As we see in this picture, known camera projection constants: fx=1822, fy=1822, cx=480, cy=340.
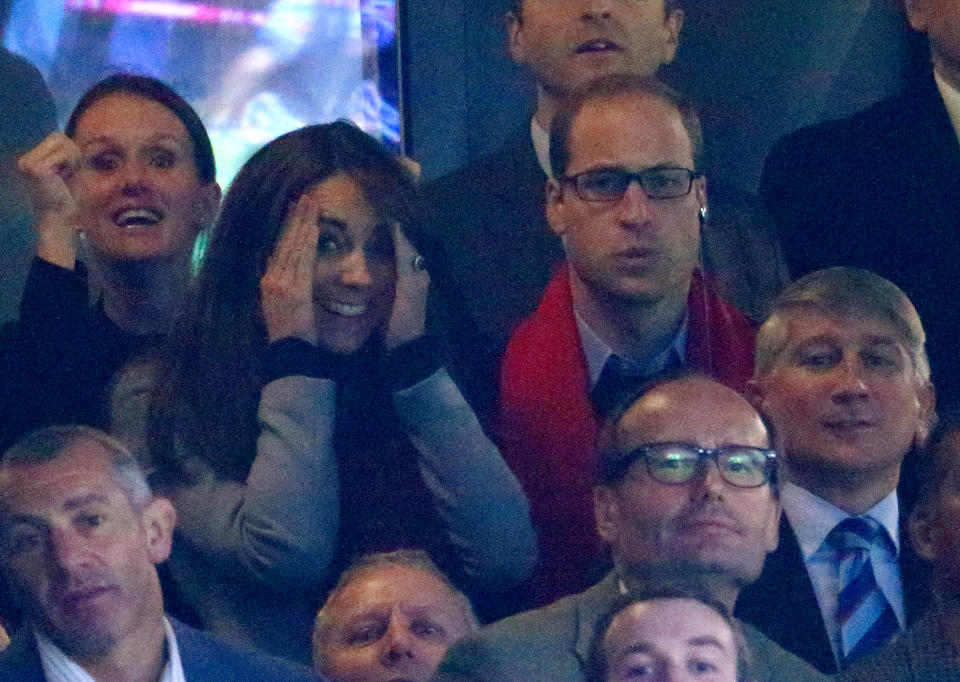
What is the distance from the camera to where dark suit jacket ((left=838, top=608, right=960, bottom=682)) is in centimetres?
231

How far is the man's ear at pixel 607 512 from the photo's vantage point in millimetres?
2344

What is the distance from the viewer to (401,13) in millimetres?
3393

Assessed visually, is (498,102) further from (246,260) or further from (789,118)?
(246,260)

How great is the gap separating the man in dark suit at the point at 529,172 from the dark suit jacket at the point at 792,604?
22.8 inches

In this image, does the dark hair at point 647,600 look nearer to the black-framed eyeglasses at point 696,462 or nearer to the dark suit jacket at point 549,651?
the dark suit jacket at point 549,651

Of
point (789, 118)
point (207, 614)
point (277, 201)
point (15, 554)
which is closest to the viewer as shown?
point (15, 554)

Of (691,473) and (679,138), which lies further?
(679,138)

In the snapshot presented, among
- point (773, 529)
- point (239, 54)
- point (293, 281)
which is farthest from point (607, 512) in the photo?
point (239, 54)

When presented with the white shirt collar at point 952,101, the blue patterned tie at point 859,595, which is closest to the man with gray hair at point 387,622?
the blue patterned tie at point 859,595

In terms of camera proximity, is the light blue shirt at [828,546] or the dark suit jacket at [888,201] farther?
the dark suit jacket at [888,201]

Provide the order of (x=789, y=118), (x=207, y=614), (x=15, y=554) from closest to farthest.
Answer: (x=15, y=554), (x=207, y=614), (x=789, y=118)

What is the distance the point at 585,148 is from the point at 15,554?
994 millimetres

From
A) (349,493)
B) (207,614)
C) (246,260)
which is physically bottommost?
(207,614)

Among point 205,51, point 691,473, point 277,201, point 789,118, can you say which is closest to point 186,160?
point 277,201
